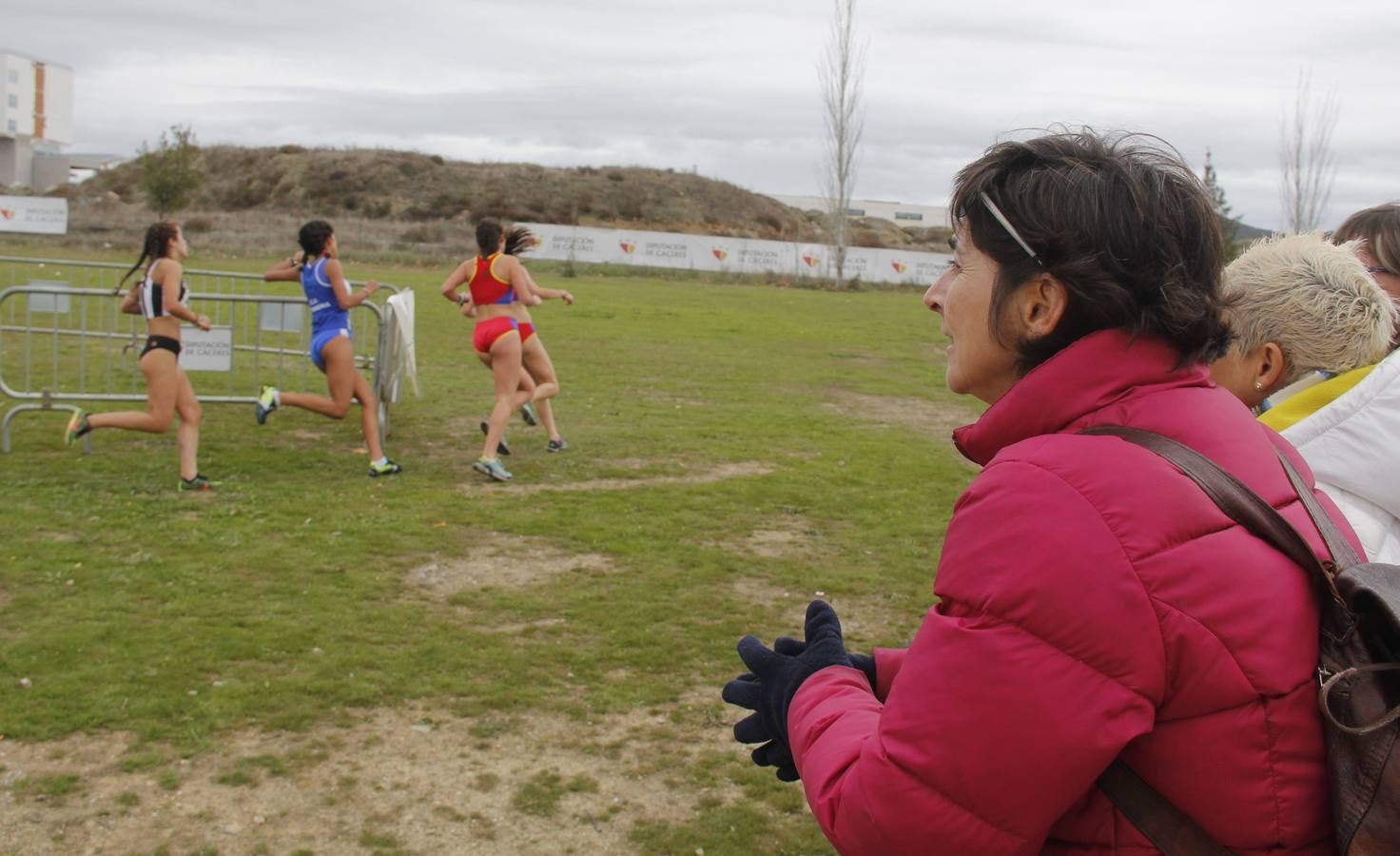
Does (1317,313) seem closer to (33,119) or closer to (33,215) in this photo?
(33,215)

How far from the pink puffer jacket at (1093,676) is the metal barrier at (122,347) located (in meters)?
9.43

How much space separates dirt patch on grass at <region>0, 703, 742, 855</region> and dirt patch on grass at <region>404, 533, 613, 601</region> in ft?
6.32

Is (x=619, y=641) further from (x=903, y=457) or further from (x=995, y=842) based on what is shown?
(x=903, y=457)

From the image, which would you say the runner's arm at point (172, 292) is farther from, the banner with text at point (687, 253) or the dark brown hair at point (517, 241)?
the banner with text at point (687, 253)

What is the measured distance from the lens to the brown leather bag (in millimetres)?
1443

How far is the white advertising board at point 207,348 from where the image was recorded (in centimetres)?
1005

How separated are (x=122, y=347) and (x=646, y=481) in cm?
1037

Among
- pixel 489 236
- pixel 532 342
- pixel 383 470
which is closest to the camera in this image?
pixel 383 470

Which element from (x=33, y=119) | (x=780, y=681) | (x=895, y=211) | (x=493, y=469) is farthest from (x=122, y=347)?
(x=33, y=119)

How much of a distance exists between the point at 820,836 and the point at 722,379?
511 inches

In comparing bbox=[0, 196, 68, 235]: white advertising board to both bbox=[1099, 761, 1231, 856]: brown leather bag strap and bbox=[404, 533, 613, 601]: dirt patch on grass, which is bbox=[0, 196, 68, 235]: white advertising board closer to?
bbox=[404, 533, 613, 601]: dirt patch on grass

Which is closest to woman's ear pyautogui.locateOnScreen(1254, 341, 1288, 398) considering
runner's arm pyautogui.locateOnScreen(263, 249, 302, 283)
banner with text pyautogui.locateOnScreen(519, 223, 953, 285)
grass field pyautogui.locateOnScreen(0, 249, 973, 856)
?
grass field pyautogui.locateOnScreen(0, 249, 973, 856)

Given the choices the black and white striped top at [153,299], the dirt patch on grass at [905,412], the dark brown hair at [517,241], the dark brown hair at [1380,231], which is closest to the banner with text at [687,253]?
the dirt patch on grass at [905,412]

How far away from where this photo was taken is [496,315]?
10266 millimetres
